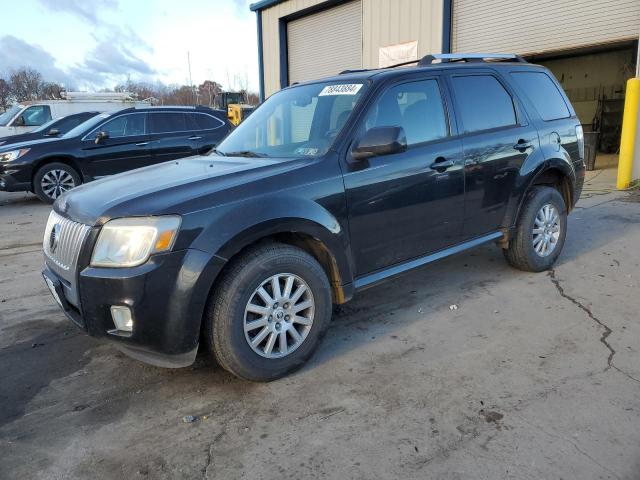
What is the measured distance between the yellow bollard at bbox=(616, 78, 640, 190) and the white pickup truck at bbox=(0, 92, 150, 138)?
39.1 ft

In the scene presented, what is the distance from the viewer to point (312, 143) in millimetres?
3434

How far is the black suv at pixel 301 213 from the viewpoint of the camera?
8.66 ft

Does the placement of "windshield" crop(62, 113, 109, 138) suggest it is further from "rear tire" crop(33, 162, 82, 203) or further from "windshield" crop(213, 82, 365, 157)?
"windshield" crop(213, 82, 365, 157)

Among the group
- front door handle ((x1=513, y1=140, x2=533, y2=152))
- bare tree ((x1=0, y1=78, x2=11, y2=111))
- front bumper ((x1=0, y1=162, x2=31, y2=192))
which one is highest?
bare tree ((x1=0, y1=78, x2=11, y2=111))

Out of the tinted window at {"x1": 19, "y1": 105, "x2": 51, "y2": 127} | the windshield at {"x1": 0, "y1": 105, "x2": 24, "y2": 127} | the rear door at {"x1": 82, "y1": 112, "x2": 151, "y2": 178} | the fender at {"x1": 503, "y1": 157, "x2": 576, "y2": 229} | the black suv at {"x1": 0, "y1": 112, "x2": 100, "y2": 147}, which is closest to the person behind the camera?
the fender at {"x1": 503, "y1": 157, "x2": 576, "y2": 229}

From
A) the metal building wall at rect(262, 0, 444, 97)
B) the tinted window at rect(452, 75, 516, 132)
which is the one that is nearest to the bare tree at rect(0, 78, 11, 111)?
the metal building wall at rect(262, 0, 444, 97)

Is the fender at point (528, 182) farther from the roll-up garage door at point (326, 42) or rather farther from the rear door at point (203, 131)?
the roll-up garage door at point (326, 42)

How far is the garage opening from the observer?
60.5 feet

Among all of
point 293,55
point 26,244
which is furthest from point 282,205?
point 293,55

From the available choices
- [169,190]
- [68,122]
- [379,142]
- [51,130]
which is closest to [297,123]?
[379,142]

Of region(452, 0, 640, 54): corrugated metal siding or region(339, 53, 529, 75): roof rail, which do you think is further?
region(452, 0, 640, 54): corrugated metal siding

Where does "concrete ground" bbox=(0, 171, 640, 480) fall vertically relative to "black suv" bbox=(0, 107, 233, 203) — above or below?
below

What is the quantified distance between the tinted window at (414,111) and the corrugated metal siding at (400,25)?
9.33 meters

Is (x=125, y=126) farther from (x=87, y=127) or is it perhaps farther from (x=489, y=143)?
(x=489, y=143)
